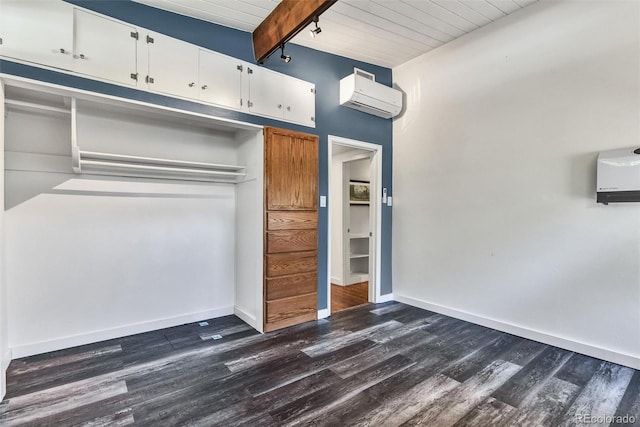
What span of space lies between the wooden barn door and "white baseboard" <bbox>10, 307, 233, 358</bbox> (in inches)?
31.4

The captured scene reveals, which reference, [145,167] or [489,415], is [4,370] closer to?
[145,167]

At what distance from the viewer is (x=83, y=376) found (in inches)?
90.6

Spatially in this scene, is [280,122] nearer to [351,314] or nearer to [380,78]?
Answer: [380,78]

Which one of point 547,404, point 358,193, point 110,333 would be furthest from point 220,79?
point 547,404

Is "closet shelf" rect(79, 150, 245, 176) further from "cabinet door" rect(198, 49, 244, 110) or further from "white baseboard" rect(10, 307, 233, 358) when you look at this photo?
"white baseboard" rect(10, 307, 233, 358)

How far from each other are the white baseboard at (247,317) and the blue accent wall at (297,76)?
0.78 meters

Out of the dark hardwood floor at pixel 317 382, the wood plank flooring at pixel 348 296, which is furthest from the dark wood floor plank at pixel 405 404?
the wood plank flooring at pixel 348 296

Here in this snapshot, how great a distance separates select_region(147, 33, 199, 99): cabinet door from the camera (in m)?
2.70

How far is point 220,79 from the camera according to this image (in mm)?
3021

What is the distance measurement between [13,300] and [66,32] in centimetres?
216

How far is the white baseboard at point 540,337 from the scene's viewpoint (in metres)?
2.49

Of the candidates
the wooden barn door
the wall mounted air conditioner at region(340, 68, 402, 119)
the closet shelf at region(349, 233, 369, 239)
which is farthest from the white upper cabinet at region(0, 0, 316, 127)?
the closet shelf at region(349, 233, 369, 239)

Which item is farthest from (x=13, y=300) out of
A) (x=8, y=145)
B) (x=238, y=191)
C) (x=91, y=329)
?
(x=238, y=191)

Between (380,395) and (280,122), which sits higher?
(280,122)
